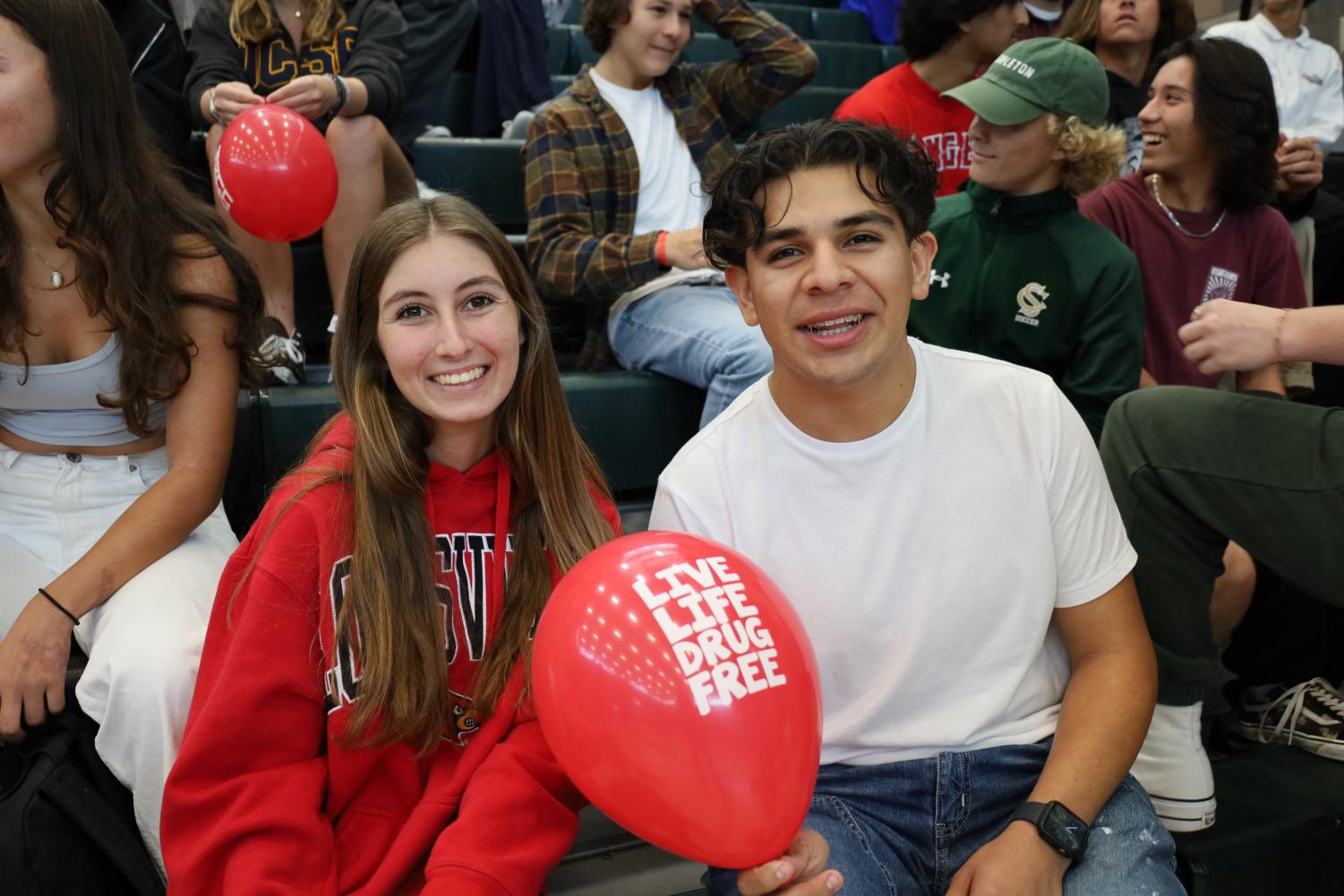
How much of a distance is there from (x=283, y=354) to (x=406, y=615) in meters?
1.04

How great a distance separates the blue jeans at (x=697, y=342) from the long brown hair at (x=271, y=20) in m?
0.88

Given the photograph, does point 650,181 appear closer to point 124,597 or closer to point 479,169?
point 479,169

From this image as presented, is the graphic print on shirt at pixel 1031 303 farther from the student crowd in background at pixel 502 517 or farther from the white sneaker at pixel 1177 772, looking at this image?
the white sneaker at pixel 1177 772

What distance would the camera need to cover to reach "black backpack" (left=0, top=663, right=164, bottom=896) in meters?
1.19

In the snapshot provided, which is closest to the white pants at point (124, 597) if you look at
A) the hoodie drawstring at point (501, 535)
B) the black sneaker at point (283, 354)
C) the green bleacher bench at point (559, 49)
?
the hoodie drawstring at point (501, 535)

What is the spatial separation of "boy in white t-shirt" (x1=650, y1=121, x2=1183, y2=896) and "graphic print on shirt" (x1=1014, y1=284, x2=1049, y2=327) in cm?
73

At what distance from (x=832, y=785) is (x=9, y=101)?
130cm

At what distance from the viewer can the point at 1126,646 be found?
1167 mm

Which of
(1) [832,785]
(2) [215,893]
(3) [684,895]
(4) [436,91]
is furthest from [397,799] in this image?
(4) [436,91]

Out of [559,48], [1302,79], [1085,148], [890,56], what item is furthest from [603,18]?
[890,56]

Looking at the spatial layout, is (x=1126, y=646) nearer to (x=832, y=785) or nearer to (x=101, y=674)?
(x=832, y=785)

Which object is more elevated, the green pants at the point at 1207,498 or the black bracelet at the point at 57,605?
the green pants at the point at 1207,498

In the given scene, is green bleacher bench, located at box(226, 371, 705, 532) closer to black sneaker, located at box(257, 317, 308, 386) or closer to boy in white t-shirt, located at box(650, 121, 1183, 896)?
black sneaker, located at box(257, 317, 308, 386)

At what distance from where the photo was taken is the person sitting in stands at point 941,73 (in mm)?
2418
